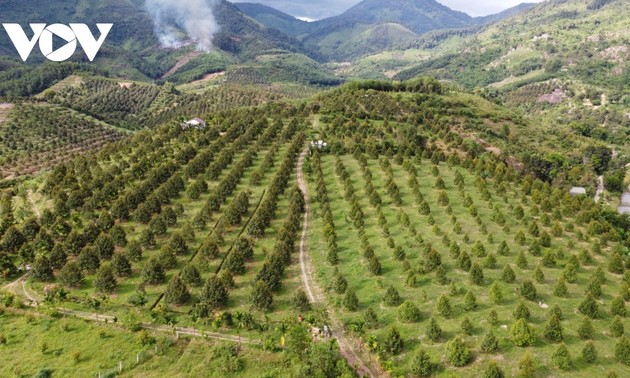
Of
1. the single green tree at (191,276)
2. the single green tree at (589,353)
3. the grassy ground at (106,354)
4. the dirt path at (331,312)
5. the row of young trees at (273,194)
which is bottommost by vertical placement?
the grassy ground at (106,354)

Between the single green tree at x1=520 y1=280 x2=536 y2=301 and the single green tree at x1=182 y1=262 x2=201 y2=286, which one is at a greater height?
the single green tree at x1=520 y1=280 x2=536 y2=301

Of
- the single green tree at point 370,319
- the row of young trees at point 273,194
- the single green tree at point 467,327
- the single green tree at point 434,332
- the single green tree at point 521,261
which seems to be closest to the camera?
the single green tree at point 434,332

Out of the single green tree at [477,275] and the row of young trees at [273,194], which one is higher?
the row of young trees at [273,194]

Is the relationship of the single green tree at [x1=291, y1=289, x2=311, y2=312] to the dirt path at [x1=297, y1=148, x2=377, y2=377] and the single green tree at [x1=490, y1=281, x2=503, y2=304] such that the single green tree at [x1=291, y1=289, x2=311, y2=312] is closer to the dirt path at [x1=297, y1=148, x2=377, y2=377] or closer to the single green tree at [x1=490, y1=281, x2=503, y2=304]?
the dirt path at [x1=297, y1=148, x2=377, y2=377]

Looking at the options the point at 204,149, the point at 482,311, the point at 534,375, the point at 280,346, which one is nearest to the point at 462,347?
the point at 534,375

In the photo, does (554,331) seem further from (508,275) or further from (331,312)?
→ (331,312)

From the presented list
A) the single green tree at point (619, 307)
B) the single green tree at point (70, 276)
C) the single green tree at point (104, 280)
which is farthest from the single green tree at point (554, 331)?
the single green tree at point (70, 276)

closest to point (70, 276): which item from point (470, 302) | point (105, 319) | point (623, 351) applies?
point (105, 319)

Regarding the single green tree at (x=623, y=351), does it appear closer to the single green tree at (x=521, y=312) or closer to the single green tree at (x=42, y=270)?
the single green tree at (x=521, y=312)

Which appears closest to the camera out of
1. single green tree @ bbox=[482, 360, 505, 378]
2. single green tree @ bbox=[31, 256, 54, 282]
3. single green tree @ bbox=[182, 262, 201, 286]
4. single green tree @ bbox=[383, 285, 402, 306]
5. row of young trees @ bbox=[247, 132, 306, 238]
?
single green tree @ bbox=[482, 360, 505, 378]

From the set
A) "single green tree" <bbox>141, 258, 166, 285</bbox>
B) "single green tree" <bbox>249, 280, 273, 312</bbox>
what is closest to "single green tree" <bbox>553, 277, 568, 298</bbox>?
"single green tree" <bbox>249, 280, 273, 312</bbox>

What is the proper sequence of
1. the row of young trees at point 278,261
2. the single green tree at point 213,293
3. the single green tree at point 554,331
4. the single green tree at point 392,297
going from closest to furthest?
the single green tree at point 554,331 → the single green tree at point 392,297 → the row of young trees at point 278,261 → the single green tree at point 213,293
